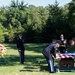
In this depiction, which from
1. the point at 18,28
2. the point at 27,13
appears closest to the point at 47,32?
the point at 18,28

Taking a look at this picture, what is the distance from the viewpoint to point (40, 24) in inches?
2766

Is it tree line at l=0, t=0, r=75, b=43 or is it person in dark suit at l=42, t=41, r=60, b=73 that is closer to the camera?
person in dark suit at l=42, t=41, r=60, b=73

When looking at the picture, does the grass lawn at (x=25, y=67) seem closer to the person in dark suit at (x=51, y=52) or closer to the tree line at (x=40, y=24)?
the person in dark suit at (x=51, y=52)

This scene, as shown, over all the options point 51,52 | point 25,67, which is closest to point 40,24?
point 25,67

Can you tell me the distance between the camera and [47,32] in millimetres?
67500

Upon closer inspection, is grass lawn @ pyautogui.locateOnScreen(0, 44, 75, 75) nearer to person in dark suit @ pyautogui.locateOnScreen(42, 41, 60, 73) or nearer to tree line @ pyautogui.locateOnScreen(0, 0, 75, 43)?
person in dark suit @ pyautogui.locateOnScreen(42, 41, 60, 73)

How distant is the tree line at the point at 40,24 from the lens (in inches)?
2477

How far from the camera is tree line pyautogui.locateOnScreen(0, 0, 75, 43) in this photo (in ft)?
206

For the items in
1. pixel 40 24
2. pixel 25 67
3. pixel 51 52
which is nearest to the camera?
pixel 51 52

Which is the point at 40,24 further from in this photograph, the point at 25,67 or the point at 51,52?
the point at 51,52

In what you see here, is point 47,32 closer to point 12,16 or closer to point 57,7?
point 57,7

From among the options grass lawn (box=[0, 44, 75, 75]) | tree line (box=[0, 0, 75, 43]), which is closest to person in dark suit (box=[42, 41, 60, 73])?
grass lawn (box=[0, 44, 75, 75])

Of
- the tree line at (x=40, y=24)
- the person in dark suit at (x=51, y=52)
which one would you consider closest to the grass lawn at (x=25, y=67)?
the person in dark suit at (x=51, y=52)

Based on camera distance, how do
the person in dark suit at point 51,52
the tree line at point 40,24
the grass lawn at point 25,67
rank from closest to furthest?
the person in dark suit at point 51,52 < the grass lawn at point 25,67 < the tree line at point 40,24
